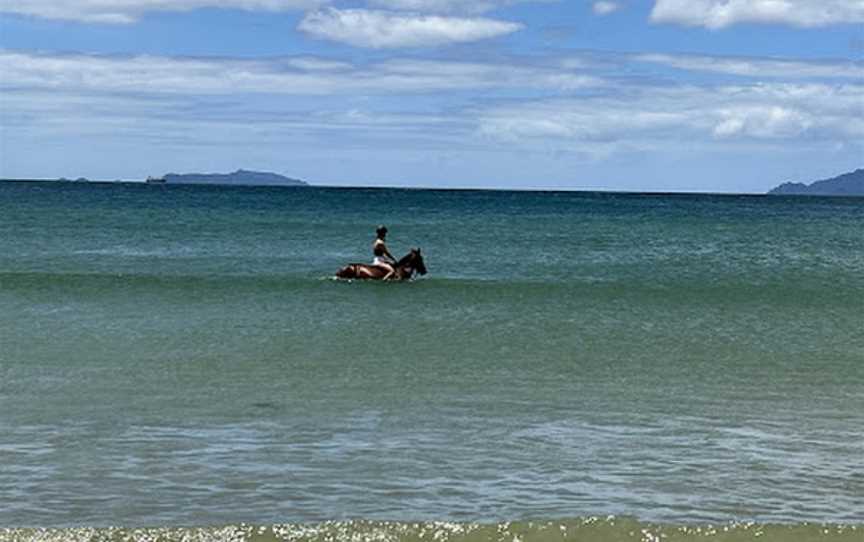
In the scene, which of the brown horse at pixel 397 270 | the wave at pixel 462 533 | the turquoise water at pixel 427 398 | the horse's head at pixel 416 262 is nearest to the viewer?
the wave at pixel 462 533

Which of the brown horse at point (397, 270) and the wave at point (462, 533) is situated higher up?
the brown horse at point (397, 270)

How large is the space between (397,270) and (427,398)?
18.5 m

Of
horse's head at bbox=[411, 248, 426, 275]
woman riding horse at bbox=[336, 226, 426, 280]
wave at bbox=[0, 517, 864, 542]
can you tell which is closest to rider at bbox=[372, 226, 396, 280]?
woman riding horse at bbox=[336, 226, 426, 280]

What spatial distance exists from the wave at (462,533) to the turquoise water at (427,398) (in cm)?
28

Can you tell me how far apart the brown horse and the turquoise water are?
87 centimetres

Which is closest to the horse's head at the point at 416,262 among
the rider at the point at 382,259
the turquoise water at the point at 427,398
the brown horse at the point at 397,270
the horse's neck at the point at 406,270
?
the brown horse at the point at 397,270

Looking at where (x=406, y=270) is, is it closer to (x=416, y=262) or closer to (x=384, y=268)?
(x=416, y=262)

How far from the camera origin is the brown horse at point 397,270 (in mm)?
36188

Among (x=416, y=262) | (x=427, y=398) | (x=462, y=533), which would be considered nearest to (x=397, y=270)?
(x=416, y=262)

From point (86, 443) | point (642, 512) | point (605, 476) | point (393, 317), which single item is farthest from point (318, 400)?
point (393, 317)

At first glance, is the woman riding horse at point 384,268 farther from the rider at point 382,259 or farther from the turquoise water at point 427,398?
the turquoise water at point 427,398

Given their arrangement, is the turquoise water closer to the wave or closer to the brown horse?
Result: the wave

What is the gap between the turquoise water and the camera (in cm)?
1215

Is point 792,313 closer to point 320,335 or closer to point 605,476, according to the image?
point 320,335
